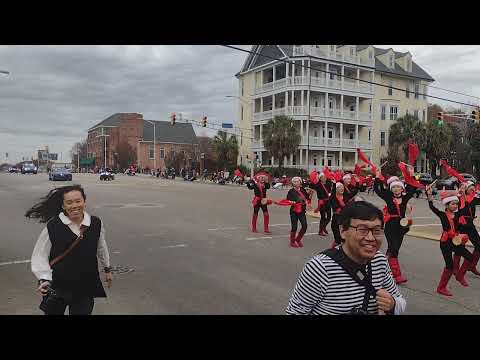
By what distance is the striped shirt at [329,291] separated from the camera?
93.0 inches

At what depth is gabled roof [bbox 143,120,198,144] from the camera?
75625mm

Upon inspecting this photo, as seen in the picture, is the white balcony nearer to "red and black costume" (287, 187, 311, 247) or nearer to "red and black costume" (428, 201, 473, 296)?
"red and black costume" (287, 187, 311, 247)

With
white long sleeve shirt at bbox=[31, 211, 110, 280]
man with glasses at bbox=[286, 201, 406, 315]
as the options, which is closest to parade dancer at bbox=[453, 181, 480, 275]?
man with glasses at bbox=[286, 201, 406, 315]

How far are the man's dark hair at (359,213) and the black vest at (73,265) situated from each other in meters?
2.12

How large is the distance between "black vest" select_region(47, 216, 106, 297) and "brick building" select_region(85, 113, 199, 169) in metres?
55.5

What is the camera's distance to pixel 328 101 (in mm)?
45125

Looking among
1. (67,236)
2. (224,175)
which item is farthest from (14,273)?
(224,175)

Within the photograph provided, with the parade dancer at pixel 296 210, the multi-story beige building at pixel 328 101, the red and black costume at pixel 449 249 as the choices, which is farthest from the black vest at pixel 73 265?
the multi-story beige building at pixel 328 101

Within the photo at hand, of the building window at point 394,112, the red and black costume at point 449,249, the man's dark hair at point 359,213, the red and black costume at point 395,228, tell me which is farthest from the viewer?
the building window at point 394,112

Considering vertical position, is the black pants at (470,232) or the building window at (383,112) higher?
the building window at (383,112)

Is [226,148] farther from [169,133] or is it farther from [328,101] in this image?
[169,133]

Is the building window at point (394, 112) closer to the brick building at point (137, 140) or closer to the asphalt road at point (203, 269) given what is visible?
the brick building at point (137, 140)

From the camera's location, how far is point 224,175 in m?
44.6
